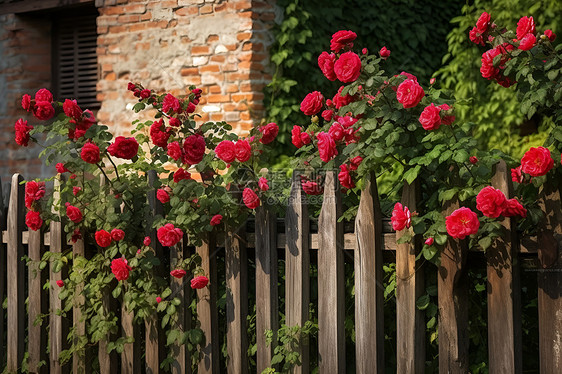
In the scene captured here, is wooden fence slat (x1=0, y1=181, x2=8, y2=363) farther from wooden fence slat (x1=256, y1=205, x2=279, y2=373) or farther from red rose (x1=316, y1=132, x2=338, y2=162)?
red rose (x1=316, y1=132, x2=338, y2=162)

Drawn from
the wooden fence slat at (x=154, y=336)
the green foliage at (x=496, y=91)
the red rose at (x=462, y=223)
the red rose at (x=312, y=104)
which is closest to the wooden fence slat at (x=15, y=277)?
the wooden fence slat at (x=154, y=336)

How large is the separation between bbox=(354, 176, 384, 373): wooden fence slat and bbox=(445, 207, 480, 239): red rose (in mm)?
399

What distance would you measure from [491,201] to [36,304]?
110 inches

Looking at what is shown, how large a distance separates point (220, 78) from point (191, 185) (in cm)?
370

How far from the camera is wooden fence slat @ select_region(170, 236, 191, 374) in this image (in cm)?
357

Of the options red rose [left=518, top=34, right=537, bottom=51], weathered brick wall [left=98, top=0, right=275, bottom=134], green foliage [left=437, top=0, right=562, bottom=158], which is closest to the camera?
red rose [left=518, top=34, right=537, bottom=51]

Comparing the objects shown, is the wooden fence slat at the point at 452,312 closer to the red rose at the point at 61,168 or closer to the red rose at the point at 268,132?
the red rose at the point at 268,132

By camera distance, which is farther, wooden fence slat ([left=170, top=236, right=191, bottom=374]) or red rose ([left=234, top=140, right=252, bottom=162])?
wooden fence slat ([left=170, top=236, right=191, bottom=374])

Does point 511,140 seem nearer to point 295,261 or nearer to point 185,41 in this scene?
point 185,41

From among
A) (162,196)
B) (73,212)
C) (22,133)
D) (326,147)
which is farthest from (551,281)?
(22,133)

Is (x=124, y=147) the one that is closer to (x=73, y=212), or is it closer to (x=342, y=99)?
(x=73, y=212)

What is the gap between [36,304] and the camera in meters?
4.27

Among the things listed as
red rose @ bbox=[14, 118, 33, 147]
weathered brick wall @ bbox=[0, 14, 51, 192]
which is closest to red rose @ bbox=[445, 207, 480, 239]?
red rose @ bbox=[14, 118, 33, 147]

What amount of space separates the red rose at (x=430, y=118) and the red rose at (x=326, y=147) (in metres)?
0.38
